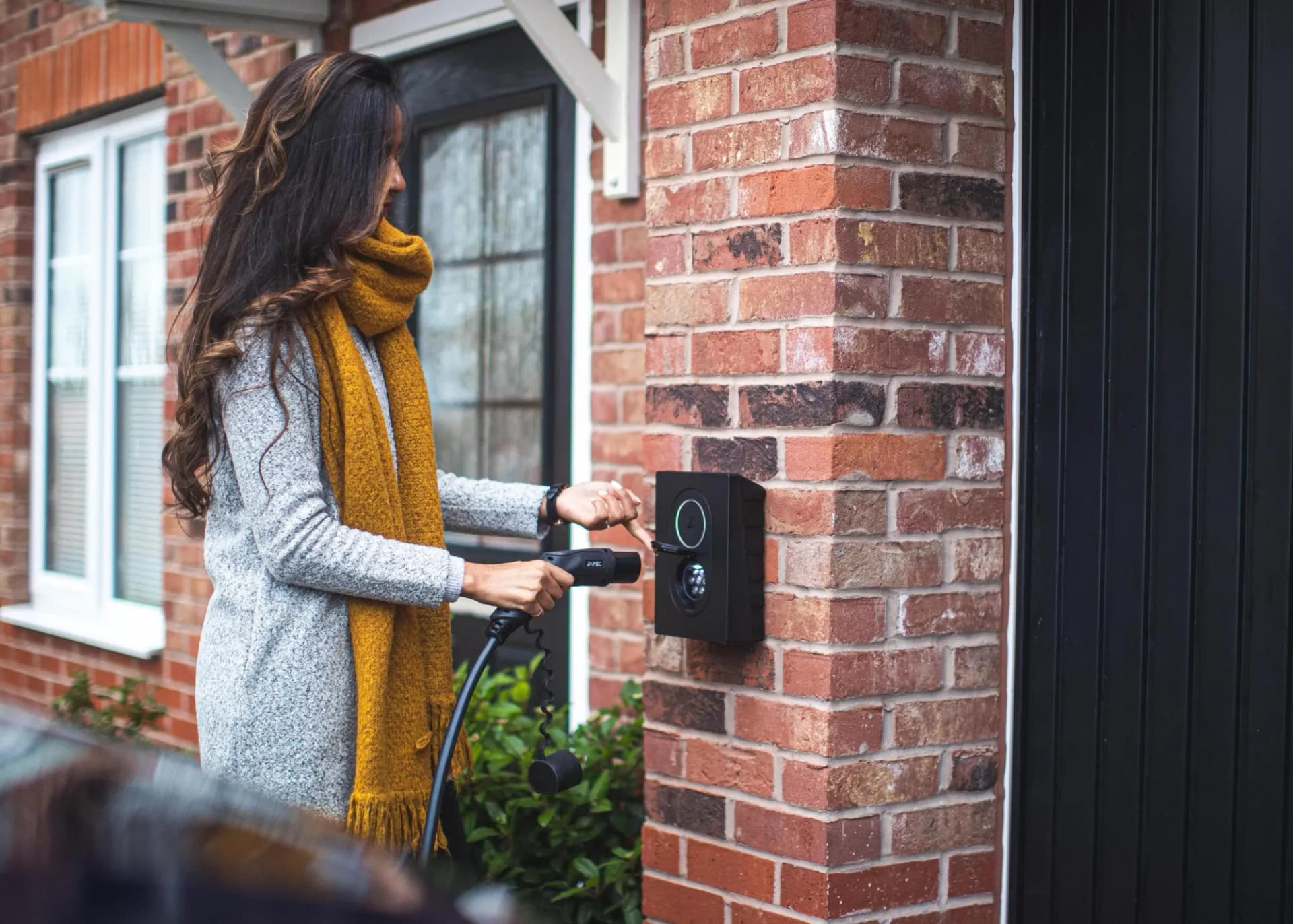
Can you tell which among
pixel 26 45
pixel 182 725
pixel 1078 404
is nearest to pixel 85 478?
pixel 182 725

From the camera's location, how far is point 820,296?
2441 mm

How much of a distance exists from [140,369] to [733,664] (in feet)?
12.5

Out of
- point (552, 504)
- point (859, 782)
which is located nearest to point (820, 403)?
point (552, 504)

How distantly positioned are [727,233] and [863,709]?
813mm

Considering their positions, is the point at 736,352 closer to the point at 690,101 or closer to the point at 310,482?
the point at 690,101

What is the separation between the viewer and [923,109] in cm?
252

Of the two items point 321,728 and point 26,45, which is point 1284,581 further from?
point 26,45

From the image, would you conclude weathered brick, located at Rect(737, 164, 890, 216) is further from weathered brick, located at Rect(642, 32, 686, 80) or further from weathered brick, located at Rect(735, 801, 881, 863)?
weathered brick, located at Rect(735, 801, 881, 863)

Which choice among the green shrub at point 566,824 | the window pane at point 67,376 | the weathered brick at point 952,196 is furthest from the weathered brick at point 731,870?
the window pane at point 67,376

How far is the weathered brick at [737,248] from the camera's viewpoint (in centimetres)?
252

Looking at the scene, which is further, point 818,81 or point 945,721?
point 945,721

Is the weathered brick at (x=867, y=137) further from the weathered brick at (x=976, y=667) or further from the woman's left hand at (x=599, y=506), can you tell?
the weathered brick at (x=976, y=667)

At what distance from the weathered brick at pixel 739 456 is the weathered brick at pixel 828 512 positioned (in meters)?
0.05

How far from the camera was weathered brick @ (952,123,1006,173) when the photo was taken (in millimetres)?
2570
